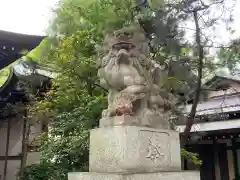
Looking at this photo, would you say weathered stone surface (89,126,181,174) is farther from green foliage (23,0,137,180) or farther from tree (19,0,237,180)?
green foliage (23,0,137,180)

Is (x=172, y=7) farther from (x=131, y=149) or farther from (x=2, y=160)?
(x=2, y=160)

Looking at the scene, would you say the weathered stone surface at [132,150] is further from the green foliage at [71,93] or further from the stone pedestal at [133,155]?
the green foliage at [71,93]

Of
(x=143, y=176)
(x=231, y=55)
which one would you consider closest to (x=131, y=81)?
(x=143, y=176)

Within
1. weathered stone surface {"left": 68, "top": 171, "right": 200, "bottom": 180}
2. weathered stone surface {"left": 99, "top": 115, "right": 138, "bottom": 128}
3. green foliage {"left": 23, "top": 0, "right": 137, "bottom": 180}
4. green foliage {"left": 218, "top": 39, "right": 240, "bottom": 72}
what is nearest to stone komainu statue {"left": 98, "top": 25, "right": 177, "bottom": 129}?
weathered stone surface {"left": 99, "top": 115, "right": 138, "bottom": 128}

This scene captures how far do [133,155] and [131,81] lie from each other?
934mm

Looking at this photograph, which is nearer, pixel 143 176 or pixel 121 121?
pixel 143 176

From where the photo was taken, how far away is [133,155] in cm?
378

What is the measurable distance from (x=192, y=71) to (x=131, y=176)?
437cm

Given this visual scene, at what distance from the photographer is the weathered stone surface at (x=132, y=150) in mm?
3748

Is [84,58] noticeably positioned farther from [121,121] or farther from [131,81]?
[121,121]

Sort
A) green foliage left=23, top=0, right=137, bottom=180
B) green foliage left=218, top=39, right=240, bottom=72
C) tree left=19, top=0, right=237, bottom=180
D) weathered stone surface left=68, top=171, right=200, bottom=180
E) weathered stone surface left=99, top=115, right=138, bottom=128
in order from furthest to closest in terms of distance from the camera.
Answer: green foliage left=23, top=0, right=137, bottom=180
green foliage left=218, top=39, right=240, bottom=72
tree left=19, top=0, right=237, bottom=180
weathered stone surface left=99, top=115, right=138, bottom=128
weathered stone surface left=68, top=171, right=200, bottom=180

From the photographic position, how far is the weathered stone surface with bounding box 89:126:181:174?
3748mm

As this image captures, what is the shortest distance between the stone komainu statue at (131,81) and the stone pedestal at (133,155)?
→ 0.65ft

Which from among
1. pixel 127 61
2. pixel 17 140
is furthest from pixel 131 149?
pixel 17 140
